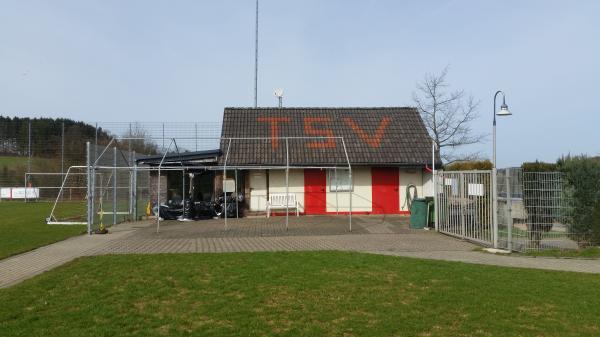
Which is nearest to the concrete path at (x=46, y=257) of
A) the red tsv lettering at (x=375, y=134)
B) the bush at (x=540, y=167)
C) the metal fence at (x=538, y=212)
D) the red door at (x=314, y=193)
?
the red door at (x=314, y=193)

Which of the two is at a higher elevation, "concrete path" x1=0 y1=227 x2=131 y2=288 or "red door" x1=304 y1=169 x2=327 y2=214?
"red door" x1=304 y1=169 x2=327 y2=214

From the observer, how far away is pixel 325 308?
21.6 ft

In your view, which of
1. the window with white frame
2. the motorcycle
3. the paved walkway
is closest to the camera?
the paved walkway

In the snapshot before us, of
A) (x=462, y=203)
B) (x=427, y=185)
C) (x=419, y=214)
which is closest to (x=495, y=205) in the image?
(x=462, y=203)

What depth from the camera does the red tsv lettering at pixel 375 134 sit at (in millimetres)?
23312

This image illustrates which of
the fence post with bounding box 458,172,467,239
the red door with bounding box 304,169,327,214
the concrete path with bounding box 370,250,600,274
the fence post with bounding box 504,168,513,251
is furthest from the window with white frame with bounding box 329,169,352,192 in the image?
the fence post with bounding box 504,168,513,251

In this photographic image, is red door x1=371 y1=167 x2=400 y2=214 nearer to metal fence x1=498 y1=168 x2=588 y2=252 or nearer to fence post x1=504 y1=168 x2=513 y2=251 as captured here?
metal fence x1=498 y1=168 x2=588 y2=252

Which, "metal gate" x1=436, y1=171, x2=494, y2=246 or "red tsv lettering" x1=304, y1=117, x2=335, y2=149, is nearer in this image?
"metal gate" x1=436, y1=171, x2=494, y2=246

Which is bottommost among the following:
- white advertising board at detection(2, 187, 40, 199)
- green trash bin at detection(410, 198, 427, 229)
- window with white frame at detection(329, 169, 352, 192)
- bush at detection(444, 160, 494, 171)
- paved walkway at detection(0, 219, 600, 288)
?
paved walkway at detection(0, 219, 600, 288)

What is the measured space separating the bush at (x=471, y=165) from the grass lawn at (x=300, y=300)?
16022 mm

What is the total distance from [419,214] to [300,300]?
10.8 m

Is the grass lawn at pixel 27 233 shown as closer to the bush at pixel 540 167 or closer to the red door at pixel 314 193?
the red door at pixel 314 193

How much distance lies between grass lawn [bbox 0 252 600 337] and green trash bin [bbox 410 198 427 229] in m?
7.06

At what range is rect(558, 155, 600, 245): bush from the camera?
457 inches
